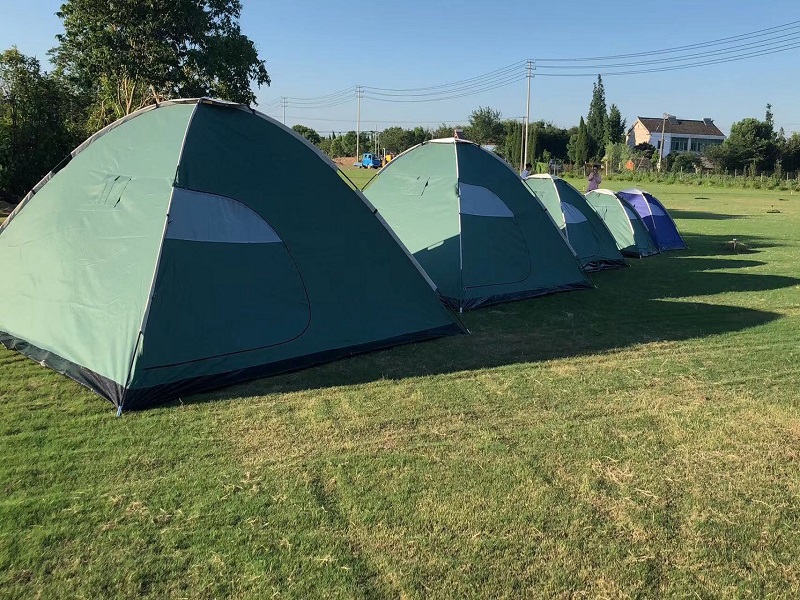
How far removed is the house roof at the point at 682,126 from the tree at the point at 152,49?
73.1 meters

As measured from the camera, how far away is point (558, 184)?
33.9 feet

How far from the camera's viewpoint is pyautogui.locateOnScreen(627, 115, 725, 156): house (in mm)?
83000

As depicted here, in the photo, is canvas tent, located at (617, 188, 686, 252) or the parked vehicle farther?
the parked vehicle

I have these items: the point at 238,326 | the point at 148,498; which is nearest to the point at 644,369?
the point at 238,326

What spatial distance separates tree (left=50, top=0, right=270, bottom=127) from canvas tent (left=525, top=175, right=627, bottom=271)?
15471 millimetres

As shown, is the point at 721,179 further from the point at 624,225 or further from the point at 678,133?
the point at 678,133

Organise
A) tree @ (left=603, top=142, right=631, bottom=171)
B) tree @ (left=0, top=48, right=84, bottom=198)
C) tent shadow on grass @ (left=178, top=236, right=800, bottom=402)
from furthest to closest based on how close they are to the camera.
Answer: tree @ (left=603, top=142, right=631, bottom=171), tree @ (left=0, top=48, right=84, bottom=198), tent shadow on grass @ (left=178, top=236, right=800, bottom=402)

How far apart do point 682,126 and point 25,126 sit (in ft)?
287

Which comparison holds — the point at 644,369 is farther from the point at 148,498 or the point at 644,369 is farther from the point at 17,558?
the point at 17,558

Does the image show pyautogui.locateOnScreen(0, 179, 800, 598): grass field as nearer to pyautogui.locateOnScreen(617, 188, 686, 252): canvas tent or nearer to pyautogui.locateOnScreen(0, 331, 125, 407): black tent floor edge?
pyautogui.locateOnScreen(0, 331, 125, 407): black tent floor edge

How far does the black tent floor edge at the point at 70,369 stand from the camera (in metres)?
4.36

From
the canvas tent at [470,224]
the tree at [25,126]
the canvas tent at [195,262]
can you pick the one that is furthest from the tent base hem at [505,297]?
the tree at [25,126]

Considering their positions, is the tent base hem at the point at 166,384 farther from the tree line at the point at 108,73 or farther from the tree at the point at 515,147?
the tree at the point at 515,147

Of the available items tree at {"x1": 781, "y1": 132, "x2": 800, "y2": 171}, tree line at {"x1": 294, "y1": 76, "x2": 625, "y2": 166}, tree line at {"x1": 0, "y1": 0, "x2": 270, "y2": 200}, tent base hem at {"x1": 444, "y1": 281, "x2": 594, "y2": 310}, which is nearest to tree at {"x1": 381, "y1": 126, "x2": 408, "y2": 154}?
tree line at {"x1": 294, "y1": 76, "x2": 625, "y2": 166}
